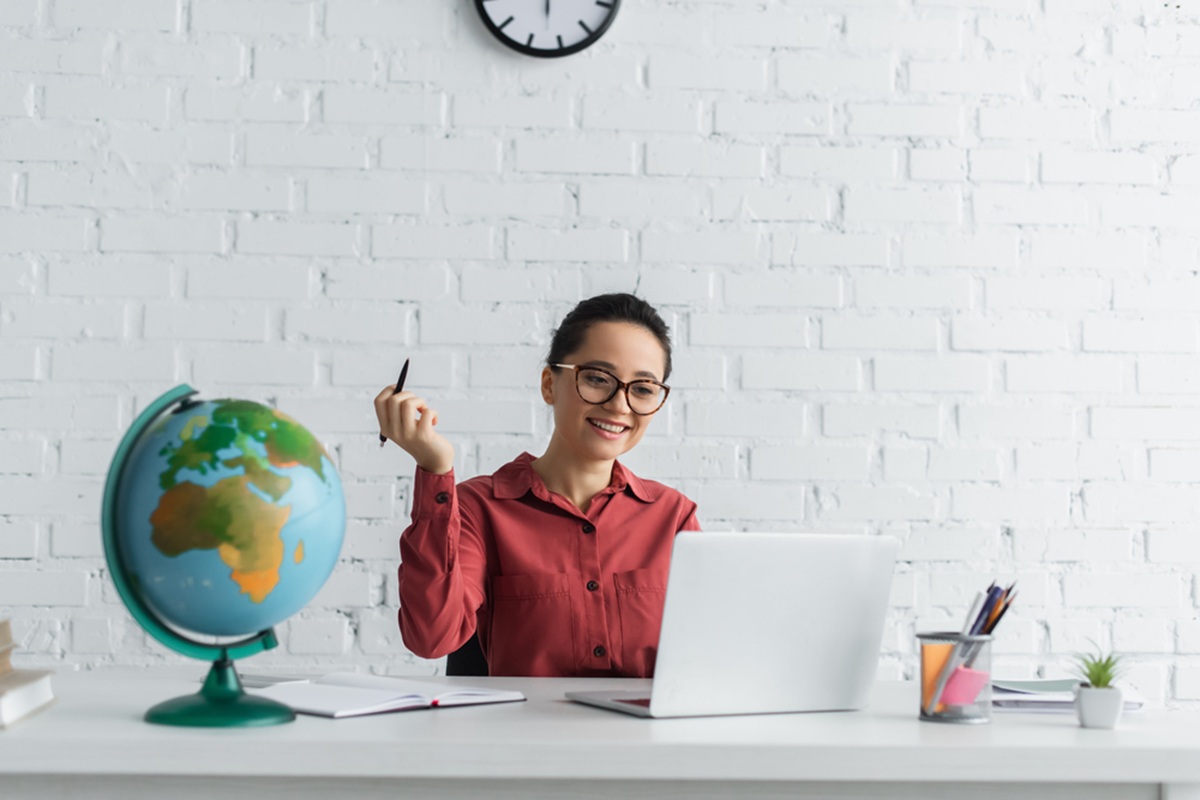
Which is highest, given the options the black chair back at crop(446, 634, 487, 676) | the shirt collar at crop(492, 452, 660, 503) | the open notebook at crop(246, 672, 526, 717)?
the shirt collar at crop(492, 452, 660, 503)

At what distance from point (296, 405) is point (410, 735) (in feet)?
4.45

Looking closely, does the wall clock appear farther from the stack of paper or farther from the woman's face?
the stack of paper

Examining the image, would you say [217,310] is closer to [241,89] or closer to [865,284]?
[241,89]

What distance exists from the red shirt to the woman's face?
3.8 inches

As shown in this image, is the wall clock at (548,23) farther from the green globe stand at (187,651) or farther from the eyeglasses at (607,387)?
the green globe stand at (187,651)

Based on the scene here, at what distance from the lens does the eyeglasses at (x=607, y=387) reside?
5.96 feet

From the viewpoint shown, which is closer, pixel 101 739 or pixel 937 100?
pixel 101 739

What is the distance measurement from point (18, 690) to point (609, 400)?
0.98m

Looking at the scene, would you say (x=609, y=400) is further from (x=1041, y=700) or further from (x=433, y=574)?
(x=1041, y=700)

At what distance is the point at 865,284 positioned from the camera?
2.35 meters

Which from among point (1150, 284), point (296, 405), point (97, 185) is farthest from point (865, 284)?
point (97, 185)

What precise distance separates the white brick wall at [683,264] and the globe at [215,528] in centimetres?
119

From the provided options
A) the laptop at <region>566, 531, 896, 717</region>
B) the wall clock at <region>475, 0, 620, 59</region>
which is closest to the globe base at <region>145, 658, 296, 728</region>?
A: the laptop at <region>566, 531, 896, 717</region>

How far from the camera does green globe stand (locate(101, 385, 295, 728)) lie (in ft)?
3.29
